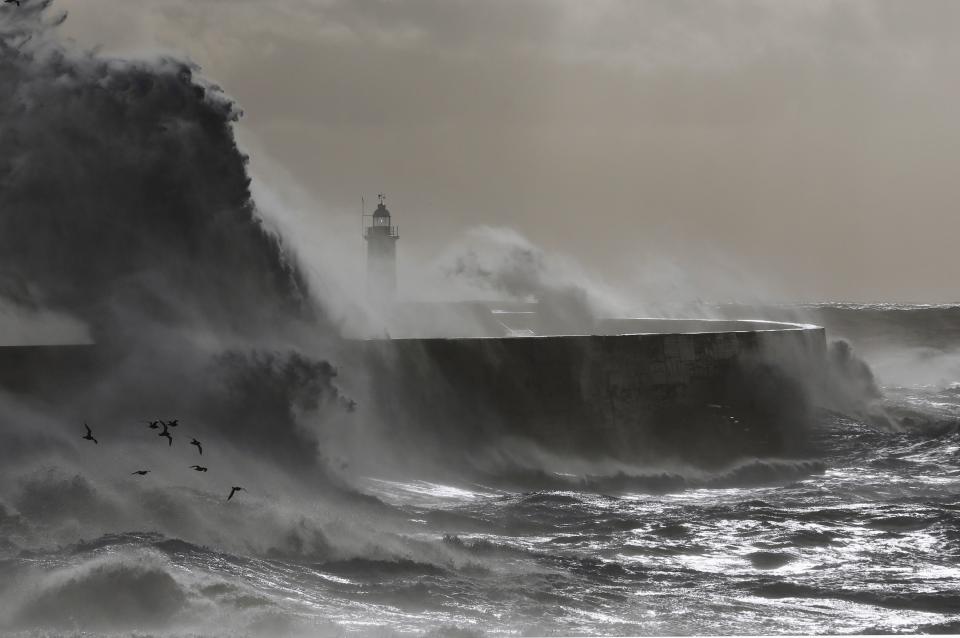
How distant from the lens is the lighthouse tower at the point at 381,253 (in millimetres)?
26562

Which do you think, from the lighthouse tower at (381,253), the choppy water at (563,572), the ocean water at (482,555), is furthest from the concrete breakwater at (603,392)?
the lighthouse tower at (381,253)

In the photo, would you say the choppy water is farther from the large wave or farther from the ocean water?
the large wave

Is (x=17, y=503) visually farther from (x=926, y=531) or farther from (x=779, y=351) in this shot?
(x=779, y=351)

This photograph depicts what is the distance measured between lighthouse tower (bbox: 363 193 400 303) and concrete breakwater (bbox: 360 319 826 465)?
1309cm

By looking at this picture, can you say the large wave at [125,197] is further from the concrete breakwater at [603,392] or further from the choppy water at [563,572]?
the choppy water at [563,572]

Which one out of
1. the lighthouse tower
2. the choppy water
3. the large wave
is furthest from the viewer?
the lighthouse tower

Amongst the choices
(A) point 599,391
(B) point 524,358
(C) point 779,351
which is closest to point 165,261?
(B) point 524,358

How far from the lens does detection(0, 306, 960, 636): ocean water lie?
22.4ft

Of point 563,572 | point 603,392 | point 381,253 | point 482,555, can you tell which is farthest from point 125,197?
point 381,253

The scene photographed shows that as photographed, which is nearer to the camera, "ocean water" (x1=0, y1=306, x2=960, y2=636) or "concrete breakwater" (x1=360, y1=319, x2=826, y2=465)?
"ocean water" (x1=0, y1=306, x2=960, y2=636)

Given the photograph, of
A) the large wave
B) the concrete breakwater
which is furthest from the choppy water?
the large wave

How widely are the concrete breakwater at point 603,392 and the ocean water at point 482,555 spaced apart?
27.0 inches

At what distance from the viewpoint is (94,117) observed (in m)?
12.8

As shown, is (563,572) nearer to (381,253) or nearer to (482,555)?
(482,555)
